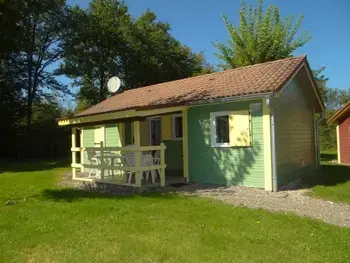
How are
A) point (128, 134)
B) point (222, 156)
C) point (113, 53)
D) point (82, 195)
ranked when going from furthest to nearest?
point (113, 53)
point (128, 134)
point (222, 156)
point (82, 195)

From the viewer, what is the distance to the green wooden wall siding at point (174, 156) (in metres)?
13.3

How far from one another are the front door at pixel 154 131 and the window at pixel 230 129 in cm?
376

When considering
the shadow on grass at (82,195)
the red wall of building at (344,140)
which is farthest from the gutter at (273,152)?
the red wall of building at (344,140)

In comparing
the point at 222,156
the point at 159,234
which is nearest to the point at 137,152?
the point at 222,156

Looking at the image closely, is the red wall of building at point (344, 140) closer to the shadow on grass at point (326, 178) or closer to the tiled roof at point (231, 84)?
the shadow on grass at point (326, 178)

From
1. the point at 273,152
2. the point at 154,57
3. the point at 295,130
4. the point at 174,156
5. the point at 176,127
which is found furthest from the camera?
the point at 154,57

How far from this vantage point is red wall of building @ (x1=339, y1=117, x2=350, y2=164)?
1816 centimetres

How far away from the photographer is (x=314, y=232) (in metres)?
5.76

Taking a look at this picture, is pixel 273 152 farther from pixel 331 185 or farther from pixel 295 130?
pixel 295 130

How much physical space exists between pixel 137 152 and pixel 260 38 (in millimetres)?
19320

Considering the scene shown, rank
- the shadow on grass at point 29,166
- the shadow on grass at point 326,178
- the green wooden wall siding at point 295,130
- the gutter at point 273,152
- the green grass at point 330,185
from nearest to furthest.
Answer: the green grass at point 330,185, the gutter at point 273,152, the green wooden wall siding at point 295,130, the shadow on grass at point 326,178, the shadow on grass at point 29,166

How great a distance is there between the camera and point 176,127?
520 inches

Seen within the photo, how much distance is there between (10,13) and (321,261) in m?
9.72

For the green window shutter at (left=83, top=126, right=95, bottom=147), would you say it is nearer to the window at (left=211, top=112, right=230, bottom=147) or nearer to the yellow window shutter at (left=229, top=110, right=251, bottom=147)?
the window at (left=211, top=112, right=230, bottom=147)
